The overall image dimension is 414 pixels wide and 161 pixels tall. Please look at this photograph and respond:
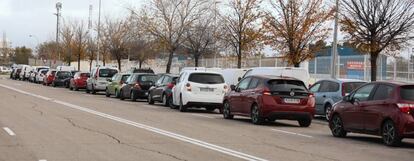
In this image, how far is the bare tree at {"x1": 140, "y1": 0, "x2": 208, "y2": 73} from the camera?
46.7 metres

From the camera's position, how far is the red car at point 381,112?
1390cm

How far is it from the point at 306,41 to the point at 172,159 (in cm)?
2328

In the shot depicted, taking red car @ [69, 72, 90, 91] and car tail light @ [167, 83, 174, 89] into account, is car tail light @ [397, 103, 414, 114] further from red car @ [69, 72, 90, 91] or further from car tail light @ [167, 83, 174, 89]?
red car @ [69, 72, 90, 91]

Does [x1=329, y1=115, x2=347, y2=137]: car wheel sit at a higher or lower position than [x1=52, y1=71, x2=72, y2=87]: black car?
lower

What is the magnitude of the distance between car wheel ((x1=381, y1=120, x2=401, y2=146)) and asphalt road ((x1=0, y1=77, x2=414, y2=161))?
23cm

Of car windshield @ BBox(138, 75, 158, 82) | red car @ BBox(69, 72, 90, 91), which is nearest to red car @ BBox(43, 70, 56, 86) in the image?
red car @ BBox(69, 72, 90, 91)

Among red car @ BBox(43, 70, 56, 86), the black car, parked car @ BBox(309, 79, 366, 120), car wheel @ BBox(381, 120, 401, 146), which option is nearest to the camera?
car wheel @ BBox(381, 120, 401, 146)

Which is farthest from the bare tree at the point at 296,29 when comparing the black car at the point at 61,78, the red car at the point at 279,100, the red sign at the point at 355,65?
the black car at the point at 61,78

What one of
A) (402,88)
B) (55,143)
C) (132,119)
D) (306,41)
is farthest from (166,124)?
(306,41)

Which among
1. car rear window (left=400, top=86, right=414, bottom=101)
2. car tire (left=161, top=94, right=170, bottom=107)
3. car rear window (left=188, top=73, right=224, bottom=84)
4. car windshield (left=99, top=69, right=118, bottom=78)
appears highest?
car windshield (left=99, top=69, right=118, bottom=78)

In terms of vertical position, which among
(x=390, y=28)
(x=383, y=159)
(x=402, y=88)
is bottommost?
(x=383, y=159)

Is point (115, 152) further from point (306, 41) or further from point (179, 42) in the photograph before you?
point (179, 42)

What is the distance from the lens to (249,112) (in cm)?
2000

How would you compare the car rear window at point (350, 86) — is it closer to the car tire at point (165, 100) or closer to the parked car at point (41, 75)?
the car tire at point (165, 100)
